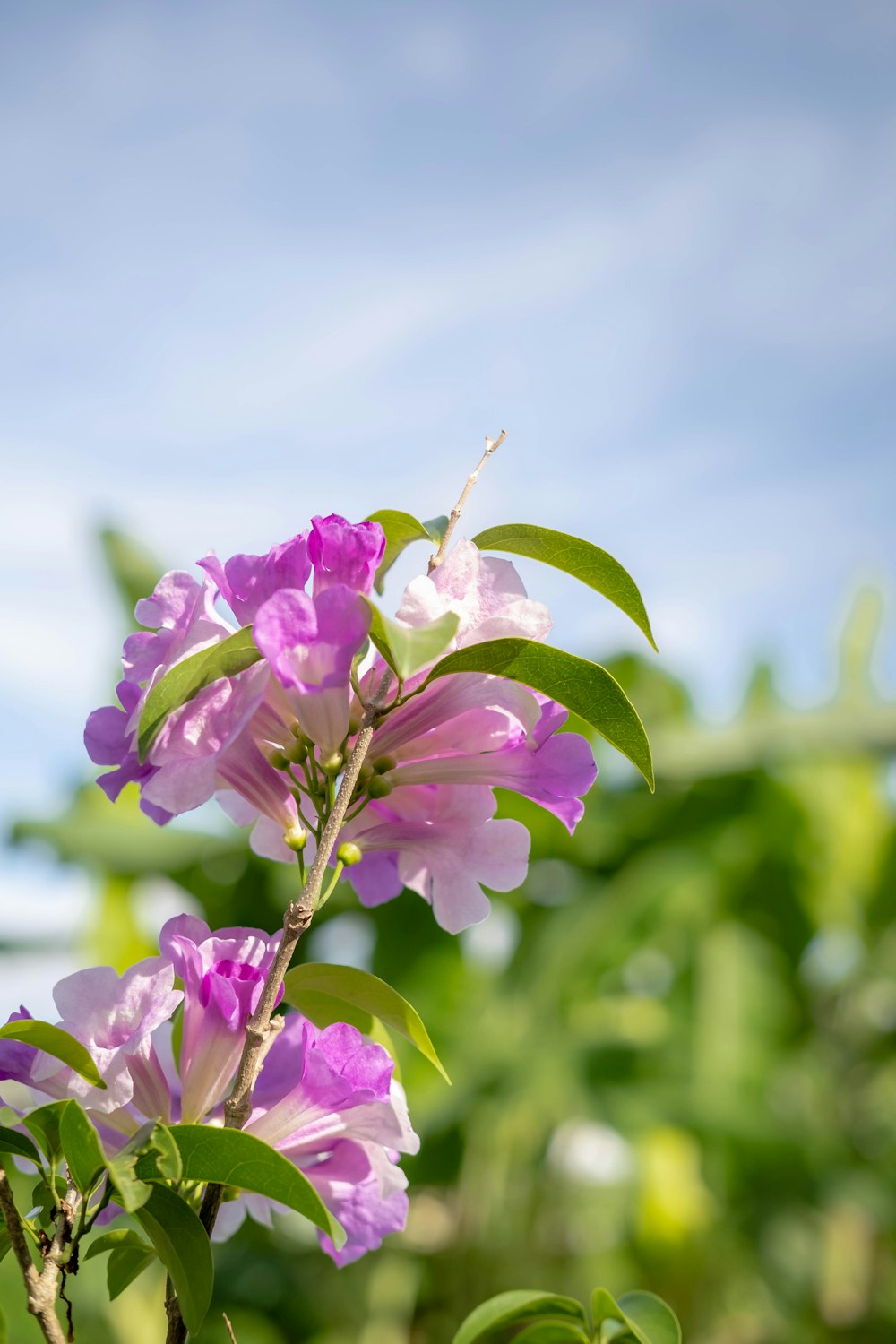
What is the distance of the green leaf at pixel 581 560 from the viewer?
0.40 meters

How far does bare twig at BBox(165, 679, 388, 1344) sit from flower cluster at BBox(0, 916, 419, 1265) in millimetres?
25

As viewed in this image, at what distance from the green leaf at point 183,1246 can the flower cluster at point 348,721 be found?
0.40ft

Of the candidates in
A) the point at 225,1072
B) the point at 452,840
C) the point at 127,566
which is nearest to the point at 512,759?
the point at 452,840

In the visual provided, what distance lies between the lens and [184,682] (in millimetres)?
367

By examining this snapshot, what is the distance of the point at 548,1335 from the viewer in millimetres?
498

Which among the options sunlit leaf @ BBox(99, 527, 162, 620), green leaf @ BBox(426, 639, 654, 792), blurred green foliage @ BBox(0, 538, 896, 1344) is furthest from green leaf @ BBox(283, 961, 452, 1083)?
sunlit leaf @ BBox(99, 527, 162, 620)

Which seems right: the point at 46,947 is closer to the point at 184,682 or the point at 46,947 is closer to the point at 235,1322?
the point at 235,1322

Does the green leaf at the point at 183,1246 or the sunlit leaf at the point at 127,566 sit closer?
the green leaf at the point at 183,1246

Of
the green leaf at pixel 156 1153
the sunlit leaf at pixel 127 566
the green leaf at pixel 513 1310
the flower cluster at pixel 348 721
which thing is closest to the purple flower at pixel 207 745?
the flower cluster at pixel 348 721

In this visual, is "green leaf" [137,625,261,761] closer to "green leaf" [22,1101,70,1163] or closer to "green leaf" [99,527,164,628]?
"green leaf" [22,1101,70,1163]

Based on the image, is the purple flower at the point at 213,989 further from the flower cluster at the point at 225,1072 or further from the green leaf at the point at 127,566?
the green leaf at the point at 127,566

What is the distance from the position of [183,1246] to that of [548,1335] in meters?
0.23

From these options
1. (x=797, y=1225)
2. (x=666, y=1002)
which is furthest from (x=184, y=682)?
(x=797, y=1225)

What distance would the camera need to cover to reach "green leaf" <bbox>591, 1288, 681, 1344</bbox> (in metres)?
0.44
